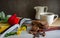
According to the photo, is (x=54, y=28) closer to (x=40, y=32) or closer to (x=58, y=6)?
(x=40, y=32)

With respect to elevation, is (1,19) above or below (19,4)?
below

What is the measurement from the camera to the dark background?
1.44 m

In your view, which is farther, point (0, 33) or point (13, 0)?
point (13, 0)

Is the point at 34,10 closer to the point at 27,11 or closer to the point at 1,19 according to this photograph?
the point at 27,11

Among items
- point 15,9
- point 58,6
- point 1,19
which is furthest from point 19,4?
point 58,6

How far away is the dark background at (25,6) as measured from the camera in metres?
1.44

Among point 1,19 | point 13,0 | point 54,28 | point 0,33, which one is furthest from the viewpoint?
point 13,0

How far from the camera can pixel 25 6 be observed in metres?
1.45

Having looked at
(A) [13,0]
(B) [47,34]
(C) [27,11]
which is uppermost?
(A) [13,0]

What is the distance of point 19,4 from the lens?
145 cm

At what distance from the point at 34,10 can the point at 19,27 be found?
390 mm

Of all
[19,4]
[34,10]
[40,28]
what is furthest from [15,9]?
[40,28]

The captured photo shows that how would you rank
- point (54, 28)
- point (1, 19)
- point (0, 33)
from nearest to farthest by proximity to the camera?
point (0, 33) < point (54, 28) < point (1, 19)

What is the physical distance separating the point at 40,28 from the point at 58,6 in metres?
0.45
